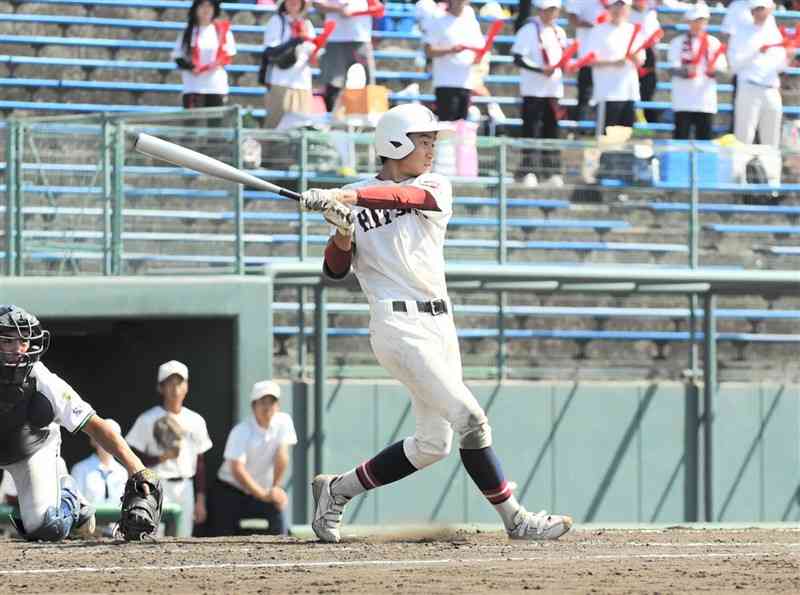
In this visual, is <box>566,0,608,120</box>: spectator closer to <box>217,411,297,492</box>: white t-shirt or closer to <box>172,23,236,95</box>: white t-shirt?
<box>172,23,236,95</box>: white t-shirt

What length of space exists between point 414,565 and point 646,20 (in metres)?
9.81

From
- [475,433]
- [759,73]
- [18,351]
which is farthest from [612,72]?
[18,351]

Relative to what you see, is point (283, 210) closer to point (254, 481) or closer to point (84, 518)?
point (254, 481)

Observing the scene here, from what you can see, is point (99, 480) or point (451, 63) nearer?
point (99, 480)

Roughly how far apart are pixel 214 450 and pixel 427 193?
5.33 metres

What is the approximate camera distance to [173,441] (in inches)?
464

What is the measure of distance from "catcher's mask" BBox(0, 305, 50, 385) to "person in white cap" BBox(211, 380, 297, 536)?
392cm

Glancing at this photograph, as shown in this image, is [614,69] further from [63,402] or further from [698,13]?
[63,402]

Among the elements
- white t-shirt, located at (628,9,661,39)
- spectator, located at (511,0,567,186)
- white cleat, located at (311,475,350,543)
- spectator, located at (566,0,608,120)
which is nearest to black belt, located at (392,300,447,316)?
white cleat, located at (311,475,350,543)

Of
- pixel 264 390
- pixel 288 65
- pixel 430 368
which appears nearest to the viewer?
pixel 430 368

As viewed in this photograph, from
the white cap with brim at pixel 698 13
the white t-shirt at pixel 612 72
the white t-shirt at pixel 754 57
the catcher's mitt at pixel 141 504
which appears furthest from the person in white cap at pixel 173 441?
the white t-shirt at pixel 754 57

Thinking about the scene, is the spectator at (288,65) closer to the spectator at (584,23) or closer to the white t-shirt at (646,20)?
the spectator at (584,23)

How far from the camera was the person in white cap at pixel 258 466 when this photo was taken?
1195 cm

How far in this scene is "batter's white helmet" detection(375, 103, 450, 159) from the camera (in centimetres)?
801
